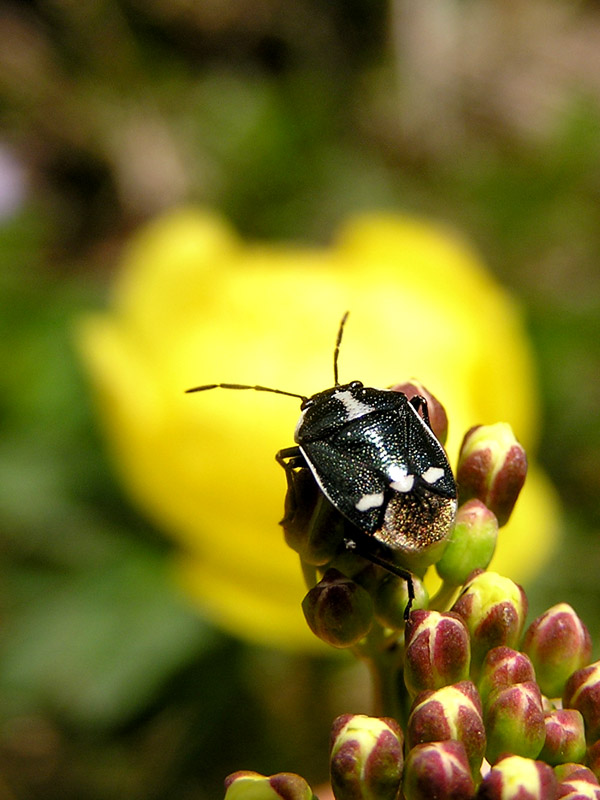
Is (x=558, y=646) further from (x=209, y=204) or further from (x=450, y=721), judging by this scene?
(x=209, y=204)

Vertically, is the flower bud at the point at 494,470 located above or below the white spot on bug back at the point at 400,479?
below

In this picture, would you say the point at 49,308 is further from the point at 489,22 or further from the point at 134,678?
the point at 489,22

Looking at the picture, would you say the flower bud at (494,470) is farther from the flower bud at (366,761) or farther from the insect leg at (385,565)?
the flower bud at (366,761)

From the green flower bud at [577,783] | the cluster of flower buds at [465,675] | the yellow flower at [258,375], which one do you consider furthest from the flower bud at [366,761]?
the yellow flower at [258,375]

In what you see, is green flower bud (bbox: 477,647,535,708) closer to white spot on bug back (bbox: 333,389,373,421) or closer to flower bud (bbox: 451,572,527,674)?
flower bud (bbox: 451,572,527,674)

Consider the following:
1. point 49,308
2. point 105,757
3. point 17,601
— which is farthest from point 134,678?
point 49,308

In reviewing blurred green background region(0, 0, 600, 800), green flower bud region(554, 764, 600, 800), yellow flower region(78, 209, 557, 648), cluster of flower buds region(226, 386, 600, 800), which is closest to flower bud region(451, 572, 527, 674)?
cluster of flower buds region(226, 386, 600, 800)

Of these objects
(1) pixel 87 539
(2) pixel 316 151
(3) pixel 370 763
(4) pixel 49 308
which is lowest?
(1) pixel 87 539
